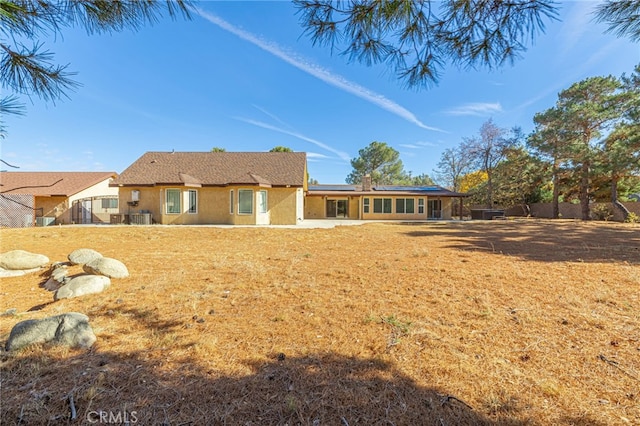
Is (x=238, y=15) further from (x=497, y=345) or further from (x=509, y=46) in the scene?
(x=497, y=345)

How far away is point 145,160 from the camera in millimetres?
18469

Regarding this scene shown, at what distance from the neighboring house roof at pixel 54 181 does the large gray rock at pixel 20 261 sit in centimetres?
1640

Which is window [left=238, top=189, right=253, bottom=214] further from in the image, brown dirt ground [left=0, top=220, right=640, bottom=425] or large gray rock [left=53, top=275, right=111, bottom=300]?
large gray rock [left=53, top=275, right=111, bottom=300]

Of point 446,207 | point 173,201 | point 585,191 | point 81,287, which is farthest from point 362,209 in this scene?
point 81,287

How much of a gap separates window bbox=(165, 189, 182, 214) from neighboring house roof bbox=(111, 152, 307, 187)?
2.22ft

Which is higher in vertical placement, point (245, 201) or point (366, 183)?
point (366, 183)

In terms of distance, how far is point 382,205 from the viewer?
22.3 meters

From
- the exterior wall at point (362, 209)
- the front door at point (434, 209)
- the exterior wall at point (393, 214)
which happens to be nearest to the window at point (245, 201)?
the exterior wall at point (362, 209)

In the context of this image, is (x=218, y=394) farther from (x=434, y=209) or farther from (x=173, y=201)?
(x=434, y=209)

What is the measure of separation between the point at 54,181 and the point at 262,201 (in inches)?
730

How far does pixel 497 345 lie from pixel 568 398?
2.35 feet

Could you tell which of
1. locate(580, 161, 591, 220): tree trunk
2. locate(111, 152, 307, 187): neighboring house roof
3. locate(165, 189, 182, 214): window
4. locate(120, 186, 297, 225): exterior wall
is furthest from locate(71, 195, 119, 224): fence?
locate(580, 161, 591, 220): tree trunk

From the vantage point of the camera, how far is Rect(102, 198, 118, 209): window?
19672mm

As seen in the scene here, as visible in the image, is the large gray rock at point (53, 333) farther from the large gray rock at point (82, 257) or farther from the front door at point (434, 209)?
the front door at point (434, 209)
